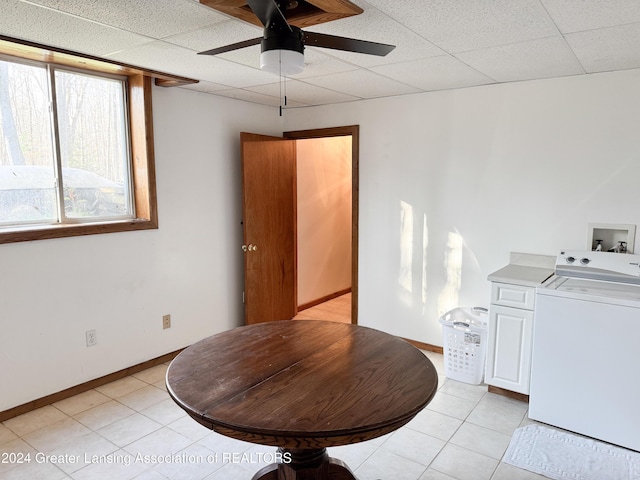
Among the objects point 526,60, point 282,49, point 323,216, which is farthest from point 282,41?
point 323,216

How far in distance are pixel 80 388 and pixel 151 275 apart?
92 centimetres

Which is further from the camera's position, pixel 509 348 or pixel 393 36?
pixel 509 348

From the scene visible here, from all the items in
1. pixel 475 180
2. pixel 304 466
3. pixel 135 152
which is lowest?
pixel 304 466

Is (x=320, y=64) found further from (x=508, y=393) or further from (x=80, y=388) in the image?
(x=80, y=388)

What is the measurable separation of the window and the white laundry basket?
8.75 ft

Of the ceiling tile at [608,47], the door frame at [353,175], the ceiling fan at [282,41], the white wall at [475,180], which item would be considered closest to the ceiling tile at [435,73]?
the white wall at [475,180]

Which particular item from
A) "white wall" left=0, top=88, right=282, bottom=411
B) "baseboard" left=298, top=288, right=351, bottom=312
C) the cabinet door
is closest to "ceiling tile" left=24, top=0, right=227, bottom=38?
"white wall" left=0, top=88, right=282, bottom=411

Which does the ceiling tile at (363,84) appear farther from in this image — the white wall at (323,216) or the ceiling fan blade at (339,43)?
the white wall at (323,216)

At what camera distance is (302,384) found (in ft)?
5.15

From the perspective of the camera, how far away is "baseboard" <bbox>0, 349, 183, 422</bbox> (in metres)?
2.71

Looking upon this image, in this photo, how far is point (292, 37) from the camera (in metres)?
1.57

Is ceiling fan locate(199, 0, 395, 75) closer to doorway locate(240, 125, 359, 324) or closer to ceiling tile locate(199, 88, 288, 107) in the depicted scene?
ceiling tile locate(199, 88, 288, 107)

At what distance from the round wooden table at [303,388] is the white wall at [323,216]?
2.95m

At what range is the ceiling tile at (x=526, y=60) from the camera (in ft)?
7.64
